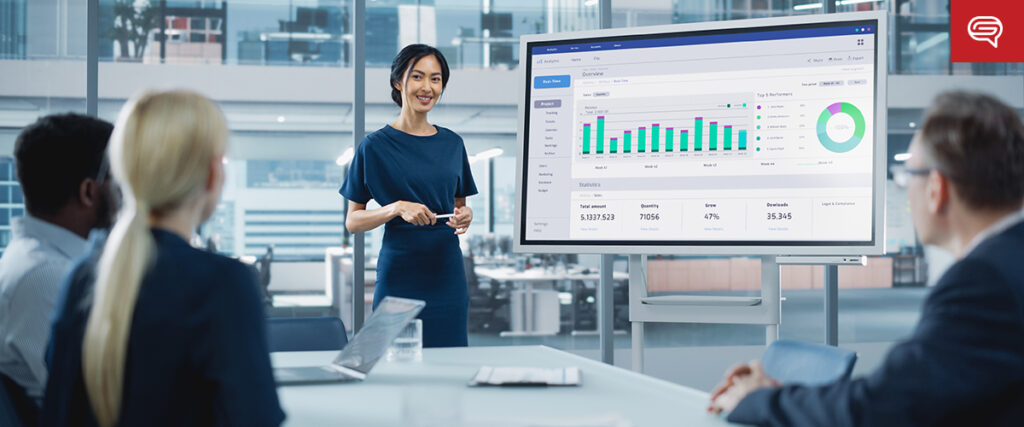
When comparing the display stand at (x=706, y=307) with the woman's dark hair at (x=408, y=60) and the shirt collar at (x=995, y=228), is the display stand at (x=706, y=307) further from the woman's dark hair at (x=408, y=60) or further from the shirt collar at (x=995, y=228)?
the shirt collar at (x=995, y=228)

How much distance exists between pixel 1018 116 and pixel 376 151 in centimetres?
234

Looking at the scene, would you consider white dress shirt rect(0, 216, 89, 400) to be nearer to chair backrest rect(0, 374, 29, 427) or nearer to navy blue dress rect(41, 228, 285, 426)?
chair backrest rect(0, 374, 29, 427)

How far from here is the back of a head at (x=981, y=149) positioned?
1.24 m

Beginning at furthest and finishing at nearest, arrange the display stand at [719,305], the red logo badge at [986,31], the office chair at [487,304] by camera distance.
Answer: the office chair at [487,304] → the red logo badge at [986,31] → the display stand at [719,305]

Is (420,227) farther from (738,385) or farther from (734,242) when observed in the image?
(738,385)

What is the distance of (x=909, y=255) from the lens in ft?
23.5

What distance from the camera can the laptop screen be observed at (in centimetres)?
205

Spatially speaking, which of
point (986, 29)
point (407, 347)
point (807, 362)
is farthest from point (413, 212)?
point (986, 29)

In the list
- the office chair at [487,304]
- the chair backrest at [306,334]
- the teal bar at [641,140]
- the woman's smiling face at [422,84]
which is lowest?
the office chair at [487,304]

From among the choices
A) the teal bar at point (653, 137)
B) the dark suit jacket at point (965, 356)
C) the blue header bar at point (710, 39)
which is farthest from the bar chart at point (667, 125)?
the dark suit jacket at point (965, 356)

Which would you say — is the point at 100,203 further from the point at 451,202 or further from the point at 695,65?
the point at 695,65

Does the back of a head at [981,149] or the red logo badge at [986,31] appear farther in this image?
the red logo badge at [986,31]

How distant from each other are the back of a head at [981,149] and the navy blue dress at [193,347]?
1.13 meters

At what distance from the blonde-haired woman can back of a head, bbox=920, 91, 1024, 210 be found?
113 centimetres
